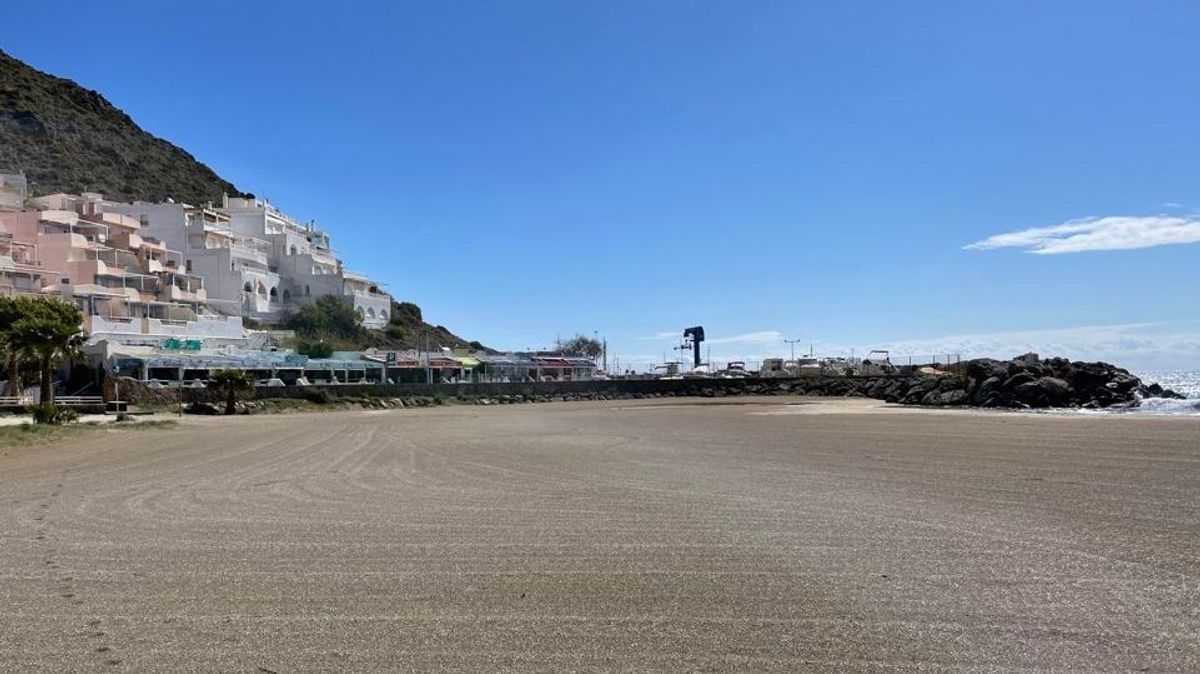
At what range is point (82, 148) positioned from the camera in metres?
135

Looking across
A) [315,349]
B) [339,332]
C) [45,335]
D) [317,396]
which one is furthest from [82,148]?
[45,335]

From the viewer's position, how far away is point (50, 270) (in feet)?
211

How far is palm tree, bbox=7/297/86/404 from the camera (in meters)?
38.2

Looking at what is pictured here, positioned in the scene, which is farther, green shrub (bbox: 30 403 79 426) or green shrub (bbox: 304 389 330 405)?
green shrub (bbox: 304 389 330 405)

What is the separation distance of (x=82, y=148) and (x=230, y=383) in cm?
11201

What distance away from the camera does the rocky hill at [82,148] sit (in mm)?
122875

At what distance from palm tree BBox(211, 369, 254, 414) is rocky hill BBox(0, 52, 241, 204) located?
258ft

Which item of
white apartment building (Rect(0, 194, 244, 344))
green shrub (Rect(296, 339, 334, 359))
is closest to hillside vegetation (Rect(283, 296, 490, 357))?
green shrub (Rect(296, 339, 334, 359))

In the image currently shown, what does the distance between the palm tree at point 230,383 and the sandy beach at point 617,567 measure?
33427 millimetres

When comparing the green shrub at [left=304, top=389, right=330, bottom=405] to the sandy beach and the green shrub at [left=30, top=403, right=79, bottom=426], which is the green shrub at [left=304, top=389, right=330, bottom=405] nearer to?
the green shrub at [left=30, top=403, right=79, bottom=426]

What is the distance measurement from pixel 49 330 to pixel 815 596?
4171 centimetres

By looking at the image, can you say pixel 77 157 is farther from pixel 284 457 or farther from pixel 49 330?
pixel 284 457

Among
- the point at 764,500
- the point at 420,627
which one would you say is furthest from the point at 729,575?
the point at 764,500

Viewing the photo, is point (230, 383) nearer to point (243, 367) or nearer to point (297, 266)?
point (243, 367)
